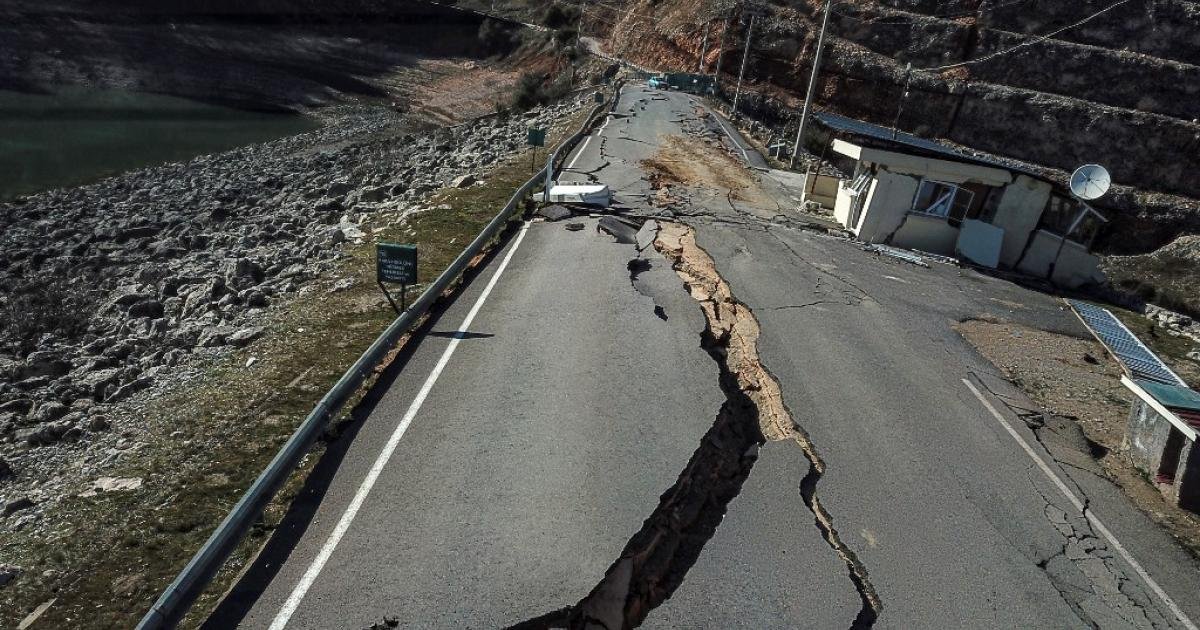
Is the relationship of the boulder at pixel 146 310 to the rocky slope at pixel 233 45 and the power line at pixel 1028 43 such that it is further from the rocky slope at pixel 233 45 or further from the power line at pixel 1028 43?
the power line at pixel 1028 43

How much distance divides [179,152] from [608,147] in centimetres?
2250

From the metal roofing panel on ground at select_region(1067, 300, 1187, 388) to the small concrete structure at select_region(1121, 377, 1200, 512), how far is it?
7.63ft

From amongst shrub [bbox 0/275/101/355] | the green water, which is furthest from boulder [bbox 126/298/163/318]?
the green water

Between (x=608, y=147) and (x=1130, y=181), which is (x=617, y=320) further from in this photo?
(x=1130, y=181)

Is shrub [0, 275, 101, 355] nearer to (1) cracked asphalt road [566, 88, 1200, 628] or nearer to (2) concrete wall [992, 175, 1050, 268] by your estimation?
(1) cracked asphalt road [566, 88, 1200, 628]

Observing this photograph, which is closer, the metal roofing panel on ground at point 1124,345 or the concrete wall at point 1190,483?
the concrete wall at point 1190,483

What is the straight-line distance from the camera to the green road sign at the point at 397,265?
10.9 m

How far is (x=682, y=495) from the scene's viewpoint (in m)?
7.25

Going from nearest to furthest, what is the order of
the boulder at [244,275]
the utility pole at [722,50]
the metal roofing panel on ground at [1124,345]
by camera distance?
the metal roofing panel on ground at [1124,345], the boulder at [244,275], the utility pole at [722,50]

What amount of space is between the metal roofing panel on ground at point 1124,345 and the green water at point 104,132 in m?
33.3

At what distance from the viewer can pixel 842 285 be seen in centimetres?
1527

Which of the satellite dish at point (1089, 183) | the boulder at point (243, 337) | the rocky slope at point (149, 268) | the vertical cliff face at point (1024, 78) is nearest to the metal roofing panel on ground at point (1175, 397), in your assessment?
the satellite dish at point (1089, 183)

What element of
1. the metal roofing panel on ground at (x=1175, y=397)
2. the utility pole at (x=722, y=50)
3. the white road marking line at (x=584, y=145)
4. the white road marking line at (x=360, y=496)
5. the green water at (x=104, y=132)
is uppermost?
the utility pole at (x=722, y=50)

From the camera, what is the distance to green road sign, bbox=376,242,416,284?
10.9 metres
